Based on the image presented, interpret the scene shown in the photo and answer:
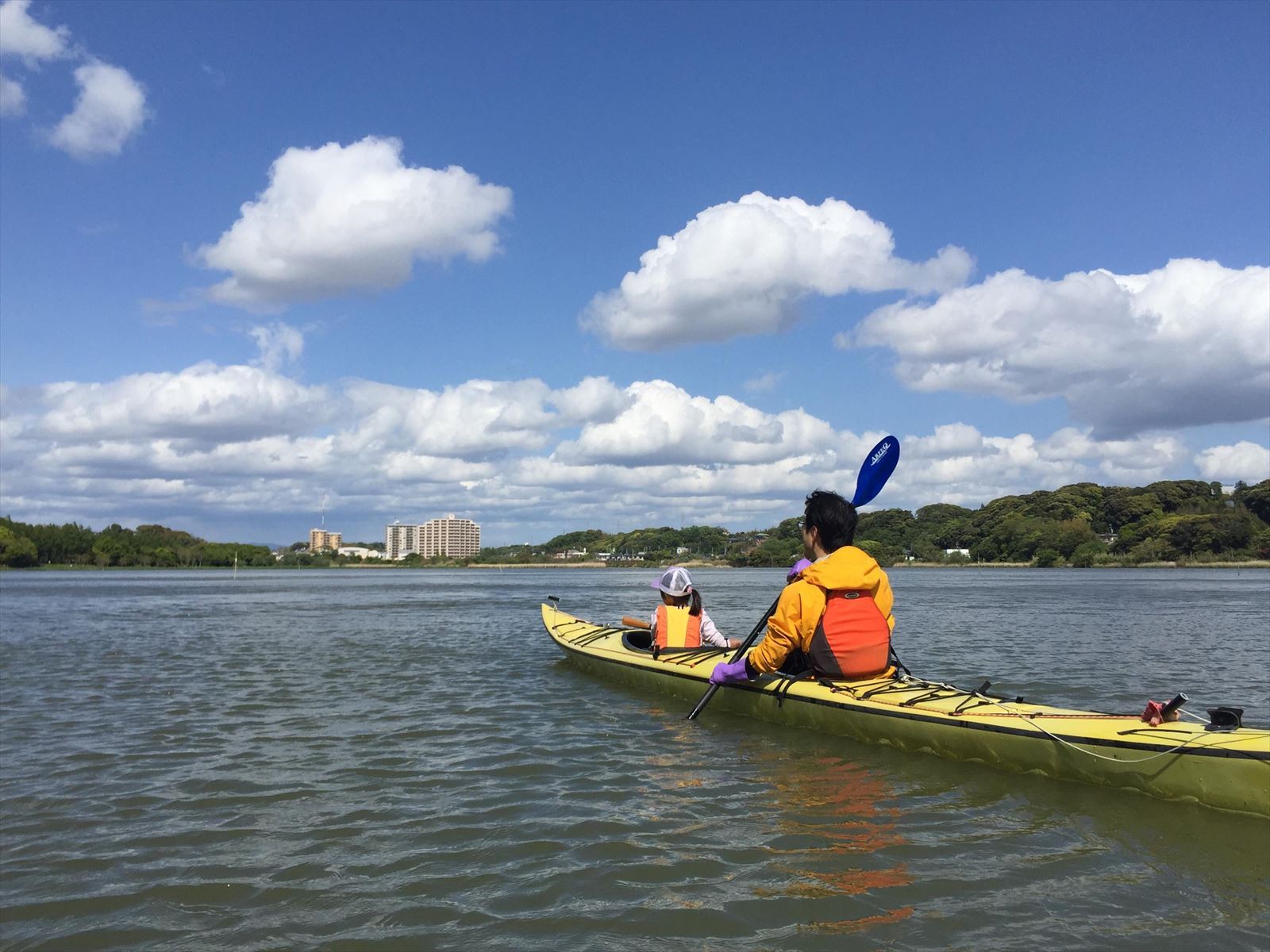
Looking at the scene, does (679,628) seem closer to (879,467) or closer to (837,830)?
(879,467)

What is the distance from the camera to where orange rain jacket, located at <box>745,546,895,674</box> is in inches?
291

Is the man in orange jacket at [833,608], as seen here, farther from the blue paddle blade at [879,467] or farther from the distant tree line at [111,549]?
the distant tree line at [111,549]

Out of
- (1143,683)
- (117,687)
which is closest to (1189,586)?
(1143,683)

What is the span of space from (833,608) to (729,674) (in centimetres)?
177

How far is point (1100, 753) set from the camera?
19.8 ft

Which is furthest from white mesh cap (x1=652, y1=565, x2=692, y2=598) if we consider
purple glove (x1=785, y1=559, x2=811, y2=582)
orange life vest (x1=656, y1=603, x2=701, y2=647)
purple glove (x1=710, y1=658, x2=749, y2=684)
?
purple glove (x1=785, y1=559, x2=811, y2=582)

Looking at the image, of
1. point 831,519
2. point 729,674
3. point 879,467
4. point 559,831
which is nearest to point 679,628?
point 729,674

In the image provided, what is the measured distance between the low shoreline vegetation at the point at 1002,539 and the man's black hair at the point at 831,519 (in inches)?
3099

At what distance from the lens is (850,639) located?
25.9ft

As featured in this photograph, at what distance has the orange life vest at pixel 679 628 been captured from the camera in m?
11.2

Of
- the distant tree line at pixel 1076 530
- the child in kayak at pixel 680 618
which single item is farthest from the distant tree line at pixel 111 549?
the child in kayak at pixel 680 618

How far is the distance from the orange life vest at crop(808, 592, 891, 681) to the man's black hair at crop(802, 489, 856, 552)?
53 cm

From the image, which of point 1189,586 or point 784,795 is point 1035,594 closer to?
point 1189,586

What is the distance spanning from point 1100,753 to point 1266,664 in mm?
9540
